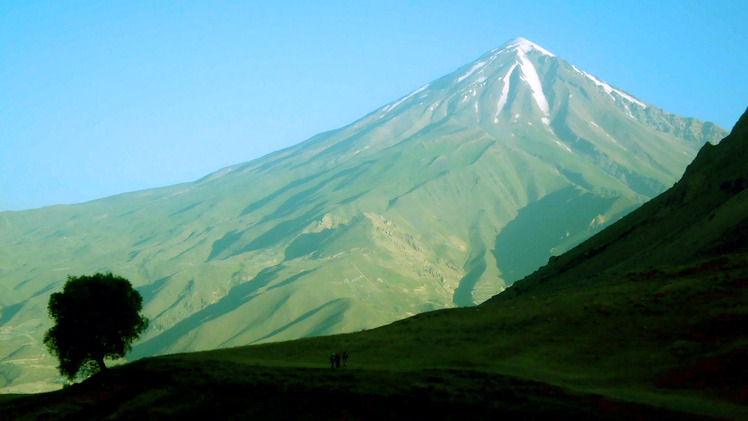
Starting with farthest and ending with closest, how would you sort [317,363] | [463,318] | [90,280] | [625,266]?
[625,266], [463,318], [90,280], [317,363]

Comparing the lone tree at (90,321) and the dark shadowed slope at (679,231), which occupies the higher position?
the lone tree at (90,321)

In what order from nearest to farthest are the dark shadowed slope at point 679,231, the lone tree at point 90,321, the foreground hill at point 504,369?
the foreground hill at point 504,369 < the lone tree at point 90,321 < the dark shadowed slope at point 679,231

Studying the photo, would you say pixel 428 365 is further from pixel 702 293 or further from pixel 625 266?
pixel 625 266

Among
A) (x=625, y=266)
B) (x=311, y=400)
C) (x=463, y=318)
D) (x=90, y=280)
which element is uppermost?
(x=90, y=280)

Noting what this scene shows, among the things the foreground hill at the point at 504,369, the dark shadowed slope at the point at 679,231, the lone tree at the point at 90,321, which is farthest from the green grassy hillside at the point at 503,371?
the dark shadowed slope at the point at 679,231

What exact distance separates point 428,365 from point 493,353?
5.30m

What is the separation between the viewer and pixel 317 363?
46656 millimetres

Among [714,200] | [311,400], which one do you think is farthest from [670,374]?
[714,200]

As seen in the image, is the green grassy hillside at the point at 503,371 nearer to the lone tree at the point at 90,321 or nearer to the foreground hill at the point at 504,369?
the foreground hill at the point at 504,369

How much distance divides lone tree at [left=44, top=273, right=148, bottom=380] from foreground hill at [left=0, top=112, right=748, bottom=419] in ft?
20.4

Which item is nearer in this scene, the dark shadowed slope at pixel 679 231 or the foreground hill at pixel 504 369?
the foreground hill at pixel 504 369

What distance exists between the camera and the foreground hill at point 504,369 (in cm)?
3244

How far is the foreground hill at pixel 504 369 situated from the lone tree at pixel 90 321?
20.4 feet

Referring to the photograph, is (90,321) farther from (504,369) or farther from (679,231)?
(679,231)
